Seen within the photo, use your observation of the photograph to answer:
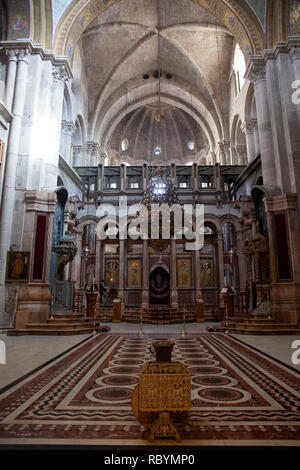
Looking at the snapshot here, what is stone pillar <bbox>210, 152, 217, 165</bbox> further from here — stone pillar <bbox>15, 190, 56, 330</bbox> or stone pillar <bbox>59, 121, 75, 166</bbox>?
stone pillar <bbox>15, 190, 56, 330</bbox>

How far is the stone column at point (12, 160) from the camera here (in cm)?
878

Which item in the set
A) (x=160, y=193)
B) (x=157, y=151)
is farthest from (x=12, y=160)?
(x=157, y=151)

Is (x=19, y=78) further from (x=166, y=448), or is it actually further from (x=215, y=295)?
Result: (x=215, y=295)

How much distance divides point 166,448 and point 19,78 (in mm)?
11260

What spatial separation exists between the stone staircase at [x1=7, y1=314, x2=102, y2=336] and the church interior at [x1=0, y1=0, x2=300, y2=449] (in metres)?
0.04

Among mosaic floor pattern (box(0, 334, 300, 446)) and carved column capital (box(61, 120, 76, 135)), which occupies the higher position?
carved column capital (box(61, 120, 76, 135))

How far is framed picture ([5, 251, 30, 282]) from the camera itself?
→ 8656mm

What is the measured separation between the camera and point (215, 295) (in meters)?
16.7

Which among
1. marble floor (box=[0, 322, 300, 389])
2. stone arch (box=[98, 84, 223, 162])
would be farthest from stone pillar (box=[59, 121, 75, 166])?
marble floor (box=[0, 322, 300, 389])

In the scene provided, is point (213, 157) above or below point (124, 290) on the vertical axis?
above

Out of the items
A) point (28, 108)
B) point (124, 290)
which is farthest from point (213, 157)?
point (28, 108)

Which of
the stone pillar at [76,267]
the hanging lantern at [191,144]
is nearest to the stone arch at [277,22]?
the stone pillar at [76,267]

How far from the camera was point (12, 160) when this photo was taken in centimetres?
924

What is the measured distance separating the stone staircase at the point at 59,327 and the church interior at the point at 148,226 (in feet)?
0.15
